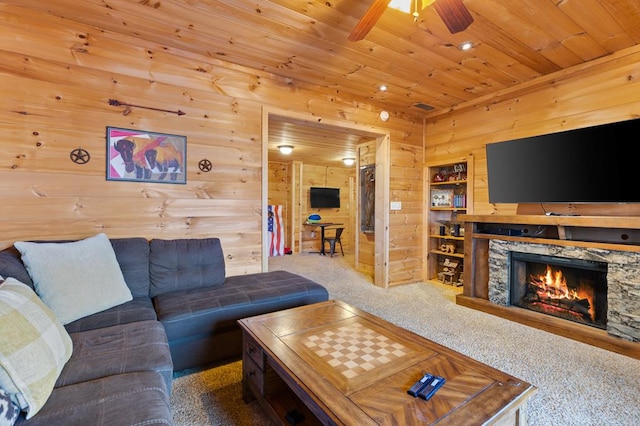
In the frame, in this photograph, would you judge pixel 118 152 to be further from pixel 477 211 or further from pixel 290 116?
pixel 477 211

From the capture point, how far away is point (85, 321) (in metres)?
1.74

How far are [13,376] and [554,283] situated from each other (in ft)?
13.0

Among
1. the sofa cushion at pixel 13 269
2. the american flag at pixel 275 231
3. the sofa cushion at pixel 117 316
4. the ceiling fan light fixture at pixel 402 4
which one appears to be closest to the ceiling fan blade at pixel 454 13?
the ceiling fan light fixture at pixel 402 4

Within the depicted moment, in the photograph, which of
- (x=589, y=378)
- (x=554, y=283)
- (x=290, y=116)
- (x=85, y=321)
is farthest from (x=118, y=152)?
(x=554, y=283)

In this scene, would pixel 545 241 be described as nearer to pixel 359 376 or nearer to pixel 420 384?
pixel 420 384

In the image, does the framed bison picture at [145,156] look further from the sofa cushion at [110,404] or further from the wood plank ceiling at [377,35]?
the sofa cushion at [110,404]

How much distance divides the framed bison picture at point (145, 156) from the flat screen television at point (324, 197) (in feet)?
17.3

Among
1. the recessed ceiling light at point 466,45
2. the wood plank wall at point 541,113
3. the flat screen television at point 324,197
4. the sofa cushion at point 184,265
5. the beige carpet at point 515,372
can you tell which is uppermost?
the recessed ceiling light at point 466,45

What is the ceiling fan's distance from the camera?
1616mm

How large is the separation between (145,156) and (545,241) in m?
3.82

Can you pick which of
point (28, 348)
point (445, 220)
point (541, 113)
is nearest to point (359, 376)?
point (28, 348)

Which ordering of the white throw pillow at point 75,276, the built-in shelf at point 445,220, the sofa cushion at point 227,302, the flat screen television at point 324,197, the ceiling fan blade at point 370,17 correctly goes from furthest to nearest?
the flat screen television at point 324,197, the built-in shelf at point 445,220, the sofa cushion at point 227,302, the white throw pillow at point 75,276, the ceiling fan blade at point 370,17

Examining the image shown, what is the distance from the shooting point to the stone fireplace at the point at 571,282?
2.38 meters

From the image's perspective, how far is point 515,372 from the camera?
6.72 feet
